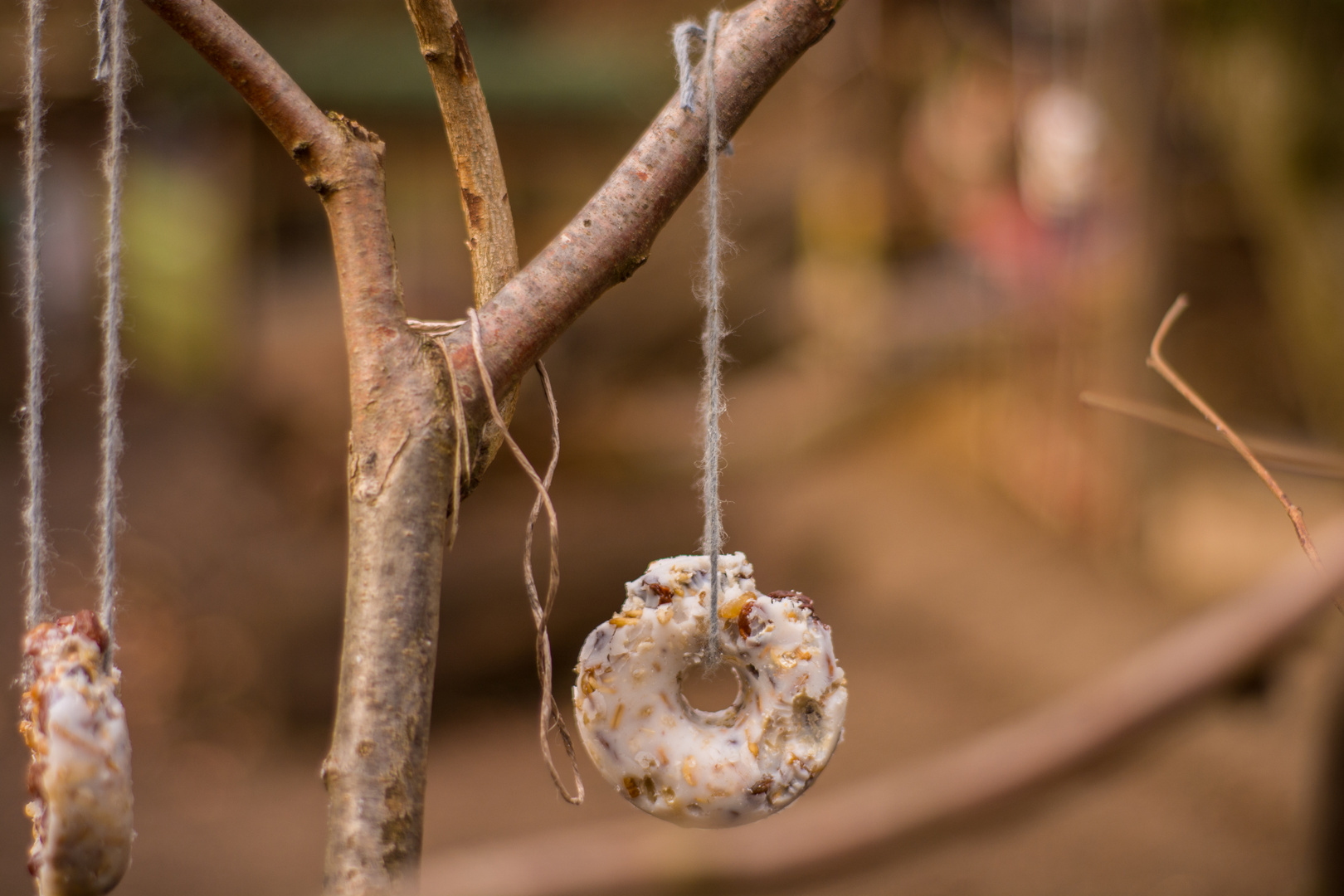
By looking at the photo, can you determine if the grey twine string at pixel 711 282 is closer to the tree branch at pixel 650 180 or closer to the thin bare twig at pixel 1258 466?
the tree branch at pixel 650 180

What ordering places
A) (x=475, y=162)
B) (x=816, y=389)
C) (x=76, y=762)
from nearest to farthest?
(x=76, y=762)
(x=475, y=162)
(x=816, y=389)

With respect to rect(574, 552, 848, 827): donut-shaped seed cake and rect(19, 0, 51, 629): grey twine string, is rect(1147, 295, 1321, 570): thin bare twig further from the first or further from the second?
rect(19, 0, 51, 629): grey twine string

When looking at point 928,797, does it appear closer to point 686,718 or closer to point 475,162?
point 686,718

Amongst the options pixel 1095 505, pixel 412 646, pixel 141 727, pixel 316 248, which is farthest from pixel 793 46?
pixel 316 248

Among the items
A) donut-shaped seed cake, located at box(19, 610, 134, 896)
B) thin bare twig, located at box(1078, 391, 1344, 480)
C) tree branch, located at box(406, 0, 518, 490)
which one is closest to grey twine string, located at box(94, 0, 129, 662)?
donut-shaped seed cake, located at box(19, 610, 134, 896)

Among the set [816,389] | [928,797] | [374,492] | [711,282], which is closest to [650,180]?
[711,282]

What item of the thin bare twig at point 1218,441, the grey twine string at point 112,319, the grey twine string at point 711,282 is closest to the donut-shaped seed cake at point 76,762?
the grey twine string at point 112,319
